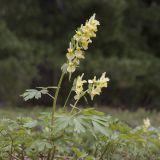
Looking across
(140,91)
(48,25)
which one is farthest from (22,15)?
(140,91)

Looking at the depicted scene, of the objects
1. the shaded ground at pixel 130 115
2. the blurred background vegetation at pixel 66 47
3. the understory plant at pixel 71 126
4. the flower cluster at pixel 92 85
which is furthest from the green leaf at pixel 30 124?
the blurred background vegetation at pixel 66 47

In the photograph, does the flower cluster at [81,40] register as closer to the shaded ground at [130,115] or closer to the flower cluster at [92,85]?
the flower cluster at [92,85]

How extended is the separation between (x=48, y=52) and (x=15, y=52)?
3.14 feet

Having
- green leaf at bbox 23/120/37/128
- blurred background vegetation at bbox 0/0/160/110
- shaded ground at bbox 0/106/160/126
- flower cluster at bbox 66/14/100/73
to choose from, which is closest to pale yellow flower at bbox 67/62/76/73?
flower cluster at bbox 66/14/100/73

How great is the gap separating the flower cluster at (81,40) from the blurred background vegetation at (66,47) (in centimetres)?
896

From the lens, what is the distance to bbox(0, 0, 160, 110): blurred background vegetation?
1261 centimetres

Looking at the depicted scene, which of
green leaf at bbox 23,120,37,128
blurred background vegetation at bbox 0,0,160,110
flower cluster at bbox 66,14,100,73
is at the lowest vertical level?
green leaf at bbox 23,120,37,128

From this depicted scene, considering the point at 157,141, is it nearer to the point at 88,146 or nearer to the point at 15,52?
the point at 88,146

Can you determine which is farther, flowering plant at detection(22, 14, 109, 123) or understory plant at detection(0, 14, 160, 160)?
flowering plant at detection(22, 14, 109, 123)

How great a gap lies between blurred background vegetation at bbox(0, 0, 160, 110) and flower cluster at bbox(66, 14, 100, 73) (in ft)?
29.4

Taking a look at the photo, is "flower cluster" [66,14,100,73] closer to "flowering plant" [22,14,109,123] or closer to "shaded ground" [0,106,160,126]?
"flowering plant" [22,14,109,123]

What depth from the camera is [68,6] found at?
13555 millimetres

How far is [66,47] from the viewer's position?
13406 mm

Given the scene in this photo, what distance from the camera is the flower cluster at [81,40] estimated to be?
334cm
